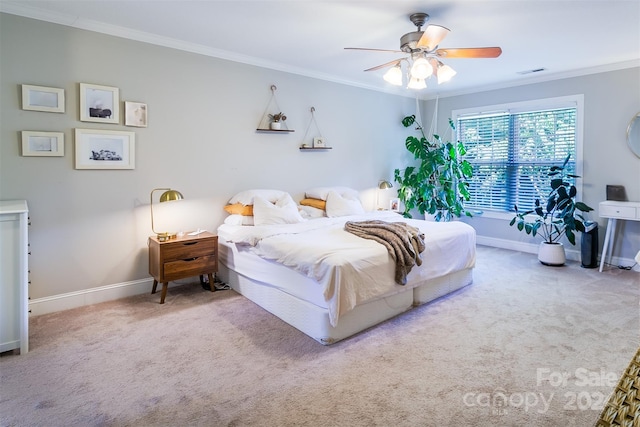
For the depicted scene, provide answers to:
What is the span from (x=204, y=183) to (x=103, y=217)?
39.6 inches

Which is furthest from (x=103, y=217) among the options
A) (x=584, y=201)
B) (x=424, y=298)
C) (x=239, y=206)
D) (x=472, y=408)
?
(x=584, y=201)

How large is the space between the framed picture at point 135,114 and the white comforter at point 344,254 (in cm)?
129

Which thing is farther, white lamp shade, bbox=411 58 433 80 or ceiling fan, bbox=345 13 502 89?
white lamp shade, bbox=411 58 433 80

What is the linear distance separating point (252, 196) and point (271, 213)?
320 millimetres

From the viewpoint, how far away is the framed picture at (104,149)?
3.20 m

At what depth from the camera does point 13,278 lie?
7.72 ft

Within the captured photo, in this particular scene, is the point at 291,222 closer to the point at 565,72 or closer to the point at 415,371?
the point at 415,371

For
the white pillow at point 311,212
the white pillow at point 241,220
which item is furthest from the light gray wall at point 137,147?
the white pillow at point 311,212

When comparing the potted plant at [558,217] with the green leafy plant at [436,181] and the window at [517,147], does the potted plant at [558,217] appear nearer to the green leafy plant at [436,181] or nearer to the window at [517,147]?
the window at [517,147]

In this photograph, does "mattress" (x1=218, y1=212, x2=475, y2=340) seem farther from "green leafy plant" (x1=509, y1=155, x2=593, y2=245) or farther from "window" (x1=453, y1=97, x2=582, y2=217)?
"window" (x1=453, y1=97, x2=582, y2=217)

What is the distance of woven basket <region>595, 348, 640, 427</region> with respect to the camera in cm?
55

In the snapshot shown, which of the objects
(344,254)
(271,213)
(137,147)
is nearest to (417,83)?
(344,254)

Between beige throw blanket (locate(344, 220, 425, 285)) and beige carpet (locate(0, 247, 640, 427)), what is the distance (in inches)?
18.1

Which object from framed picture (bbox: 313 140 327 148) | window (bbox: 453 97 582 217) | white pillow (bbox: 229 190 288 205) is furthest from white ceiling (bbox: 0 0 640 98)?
white pillow (bbox: 229 190 288 205)
